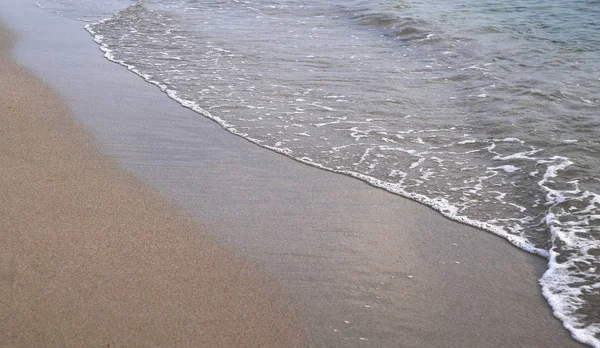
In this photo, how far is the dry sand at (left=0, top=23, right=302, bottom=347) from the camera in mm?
3383

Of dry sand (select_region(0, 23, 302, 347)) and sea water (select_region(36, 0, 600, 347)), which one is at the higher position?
dry sand (select_region(0, 23, 302, 347))

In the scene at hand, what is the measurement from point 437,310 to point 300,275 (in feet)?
2.68

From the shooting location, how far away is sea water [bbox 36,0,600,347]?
493 centimetres

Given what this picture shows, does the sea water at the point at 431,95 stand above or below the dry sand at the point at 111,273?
below

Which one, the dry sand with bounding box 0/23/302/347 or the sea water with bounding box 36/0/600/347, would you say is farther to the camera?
the sea water with bounding box 36/0/600/347

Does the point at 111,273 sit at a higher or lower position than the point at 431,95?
higher

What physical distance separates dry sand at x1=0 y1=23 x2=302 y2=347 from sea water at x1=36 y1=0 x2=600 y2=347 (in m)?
1.60

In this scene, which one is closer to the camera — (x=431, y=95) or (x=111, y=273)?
(x=111, y=273)

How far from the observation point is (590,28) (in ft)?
37.6

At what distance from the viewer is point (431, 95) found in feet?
26.2

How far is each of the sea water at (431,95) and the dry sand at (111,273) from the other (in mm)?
1603

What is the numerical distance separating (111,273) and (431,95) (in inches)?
199

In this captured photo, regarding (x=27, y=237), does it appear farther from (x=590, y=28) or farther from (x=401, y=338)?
(x=590, y=28)

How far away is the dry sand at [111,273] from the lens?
133 inches
